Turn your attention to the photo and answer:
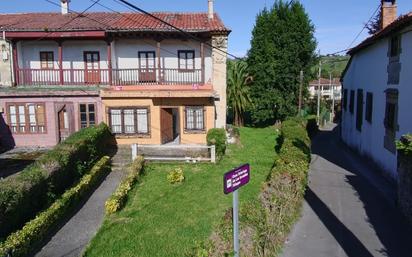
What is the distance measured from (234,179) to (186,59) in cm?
1738

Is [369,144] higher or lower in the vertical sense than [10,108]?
lower

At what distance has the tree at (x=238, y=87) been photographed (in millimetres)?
31844

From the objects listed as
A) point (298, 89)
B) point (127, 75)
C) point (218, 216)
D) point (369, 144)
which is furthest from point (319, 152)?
point (218, 216)

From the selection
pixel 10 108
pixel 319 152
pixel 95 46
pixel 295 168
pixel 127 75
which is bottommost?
pixel 319 152

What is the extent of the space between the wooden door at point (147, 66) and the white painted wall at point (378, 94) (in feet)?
39.4

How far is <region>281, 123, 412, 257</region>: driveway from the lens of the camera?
9.36 metres

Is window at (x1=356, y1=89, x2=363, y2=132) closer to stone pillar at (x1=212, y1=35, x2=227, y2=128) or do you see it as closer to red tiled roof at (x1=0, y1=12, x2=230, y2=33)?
stone pillar at (x1=212, y1=35, x2=227, y2=128)

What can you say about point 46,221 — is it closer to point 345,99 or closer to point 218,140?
point 218,140

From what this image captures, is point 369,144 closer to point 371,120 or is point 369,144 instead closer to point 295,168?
point 371,120

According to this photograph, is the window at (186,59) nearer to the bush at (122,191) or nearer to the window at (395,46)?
the bush at (122,191)

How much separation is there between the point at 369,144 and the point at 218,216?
12199mm

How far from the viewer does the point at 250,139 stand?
2608 centimetres

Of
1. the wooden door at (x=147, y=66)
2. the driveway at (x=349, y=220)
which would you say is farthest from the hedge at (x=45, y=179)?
the driveway at (x=349, y=220)

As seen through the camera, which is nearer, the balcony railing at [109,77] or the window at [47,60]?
the balcony railing at [109,77]
